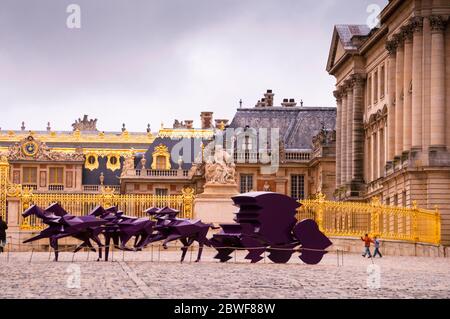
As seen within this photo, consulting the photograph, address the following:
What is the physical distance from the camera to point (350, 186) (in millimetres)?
84625

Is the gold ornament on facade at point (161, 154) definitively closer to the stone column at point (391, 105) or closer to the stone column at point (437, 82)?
the stone column at point (391, 105)

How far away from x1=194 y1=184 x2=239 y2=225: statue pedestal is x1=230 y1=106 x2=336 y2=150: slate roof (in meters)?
40.6

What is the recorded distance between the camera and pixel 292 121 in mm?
103000

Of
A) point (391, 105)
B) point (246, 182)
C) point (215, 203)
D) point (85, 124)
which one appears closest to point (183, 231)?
point (215, 203)

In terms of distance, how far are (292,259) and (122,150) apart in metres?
76.8

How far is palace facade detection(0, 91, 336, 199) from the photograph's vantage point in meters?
95.9

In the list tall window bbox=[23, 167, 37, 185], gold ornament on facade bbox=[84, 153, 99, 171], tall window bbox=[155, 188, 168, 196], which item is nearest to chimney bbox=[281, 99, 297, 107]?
tall window bbox=[155, 188, 168, 196]

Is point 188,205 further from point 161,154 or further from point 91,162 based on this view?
point 91,162

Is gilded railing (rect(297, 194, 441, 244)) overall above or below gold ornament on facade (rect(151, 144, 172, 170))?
below

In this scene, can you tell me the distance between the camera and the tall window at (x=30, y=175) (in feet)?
393

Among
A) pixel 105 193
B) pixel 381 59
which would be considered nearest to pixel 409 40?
pixel 381 59
